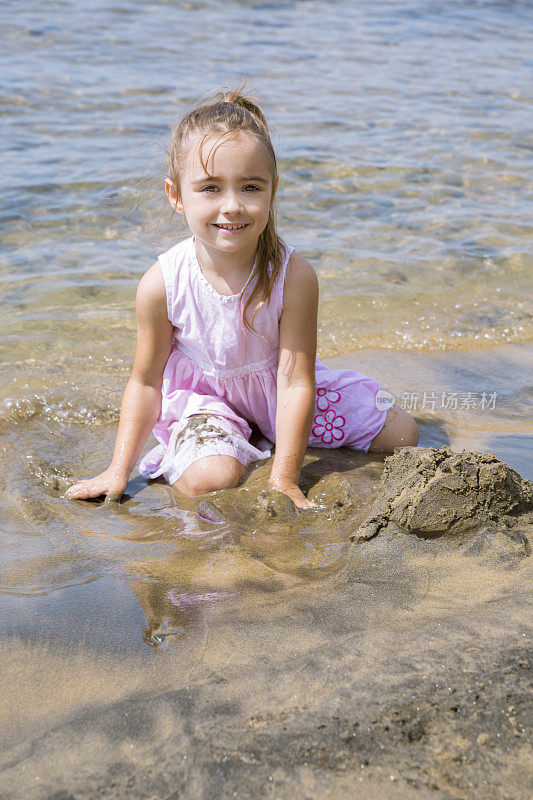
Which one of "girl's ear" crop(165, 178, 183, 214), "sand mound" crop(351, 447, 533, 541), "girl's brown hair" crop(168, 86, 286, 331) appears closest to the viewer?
"sand mound" crop(351, 447, 533, 541)

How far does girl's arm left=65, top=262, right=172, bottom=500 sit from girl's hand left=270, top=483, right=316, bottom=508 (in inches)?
24.3

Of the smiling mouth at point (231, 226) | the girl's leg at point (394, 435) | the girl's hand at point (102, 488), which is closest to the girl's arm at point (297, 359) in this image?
the smiling mouth at point (231, 226)

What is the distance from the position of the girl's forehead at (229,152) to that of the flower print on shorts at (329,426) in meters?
1.09

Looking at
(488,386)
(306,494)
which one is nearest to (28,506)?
(306,494)

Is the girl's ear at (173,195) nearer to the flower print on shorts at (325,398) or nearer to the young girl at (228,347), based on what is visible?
the young girl at (228,347)

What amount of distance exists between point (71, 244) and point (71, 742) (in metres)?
4.45

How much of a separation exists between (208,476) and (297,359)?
58 cm

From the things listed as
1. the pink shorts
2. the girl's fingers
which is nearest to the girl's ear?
the pink shorts

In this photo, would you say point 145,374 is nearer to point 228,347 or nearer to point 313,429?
point 228,347

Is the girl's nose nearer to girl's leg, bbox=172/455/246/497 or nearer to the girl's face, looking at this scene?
the girl's face

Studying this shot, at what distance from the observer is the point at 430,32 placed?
11453mm

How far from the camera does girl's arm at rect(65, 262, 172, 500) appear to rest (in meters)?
3.09

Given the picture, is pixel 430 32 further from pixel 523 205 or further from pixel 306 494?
pixel 306 494

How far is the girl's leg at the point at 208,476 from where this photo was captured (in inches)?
112
